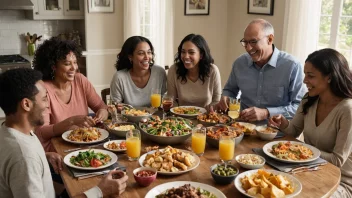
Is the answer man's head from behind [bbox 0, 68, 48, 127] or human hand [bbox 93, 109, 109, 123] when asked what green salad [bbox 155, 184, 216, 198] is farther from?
human hand [bbox 93, 109, 109, 123]

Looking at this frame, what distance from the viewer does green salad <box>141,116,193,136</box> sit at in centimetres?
206

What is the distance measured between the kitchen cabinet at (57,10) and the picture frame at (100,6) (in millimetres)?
261

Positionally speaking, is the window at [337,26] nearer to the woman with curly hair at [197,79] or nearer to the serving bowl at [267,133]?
the woman with curly hair at [197,79]

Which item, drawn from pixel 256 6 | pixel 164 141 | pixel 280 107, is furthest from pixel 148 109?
pixel 256 6

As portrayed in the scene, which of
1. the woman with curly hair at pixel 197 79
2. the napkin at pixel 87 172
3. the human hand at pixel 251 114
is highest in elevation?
the woman with curly hair at pixel 197 79

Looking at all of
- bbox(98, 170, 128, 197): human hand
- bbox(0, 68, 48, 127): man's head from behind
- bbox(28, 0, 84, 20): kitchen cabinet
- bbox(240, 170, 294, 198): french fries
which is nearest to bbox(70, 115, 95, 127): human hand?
bbox(0, 68, 48, 127): man's head from behind

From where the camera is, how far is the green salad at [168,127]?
2064mm

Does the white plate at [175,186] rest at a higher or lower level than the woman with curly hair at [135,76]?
lower

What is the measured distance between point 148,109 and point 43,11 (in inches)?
116

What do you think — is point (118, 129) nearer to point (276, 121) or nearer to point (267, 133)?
point (267, 133)

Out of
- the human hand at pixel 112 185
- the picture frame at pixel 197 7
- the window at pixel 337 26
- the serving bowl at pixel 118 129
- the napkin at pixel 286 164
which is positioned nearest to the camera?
the human hand at pixel 112 185

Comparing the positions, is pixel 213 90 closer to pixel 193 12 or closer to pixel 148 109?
pixel 148 109

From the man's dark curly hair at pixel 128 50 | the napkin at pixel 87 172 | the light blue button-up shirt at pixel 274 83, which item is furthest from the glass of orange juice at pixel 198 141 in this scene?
the man's dark curly hair at pixel 128 50

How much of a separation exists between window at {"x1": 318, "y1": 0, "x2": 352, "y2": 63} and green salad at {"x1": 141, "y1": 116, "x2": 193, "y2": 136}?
230 cm
